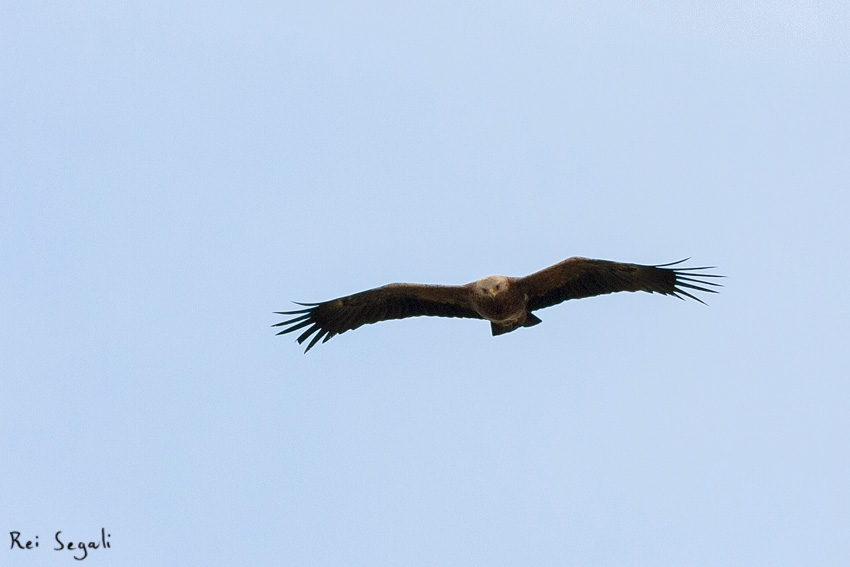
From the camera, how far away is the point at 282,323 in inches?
502

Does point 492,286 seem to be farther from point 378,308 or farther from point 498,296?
point 378,308

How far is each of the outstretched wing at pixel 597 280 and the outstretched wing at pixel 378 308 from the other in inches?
36.6

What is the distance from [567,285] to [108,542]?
20.1ft

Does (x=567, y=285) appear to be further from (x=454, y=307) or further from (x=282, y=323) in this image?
(x=282, y=323)

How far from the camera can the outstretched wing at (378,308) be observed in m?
12.4

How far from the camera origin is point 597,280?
11938 millimetres

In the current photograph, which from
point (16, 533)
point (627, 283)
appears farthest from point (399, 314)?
point (16, 533)

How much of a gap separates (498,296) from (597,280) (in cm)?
127

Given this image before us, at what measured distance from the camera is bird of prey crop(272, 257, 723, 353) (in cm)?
1171

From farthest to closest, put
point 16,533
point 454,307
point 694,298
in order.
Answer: point 454,307 < point 694,298 < point 16,533

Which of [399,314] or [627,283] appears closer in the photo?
[627,283]

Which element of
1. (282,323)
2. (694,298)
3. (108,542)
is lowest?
(108,542)

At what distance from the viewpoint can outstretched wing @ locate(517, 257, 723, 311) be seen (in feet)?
38.2

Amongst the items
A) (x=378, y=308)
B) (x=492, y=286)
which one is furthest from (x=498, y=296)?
(x=378, y=308)
